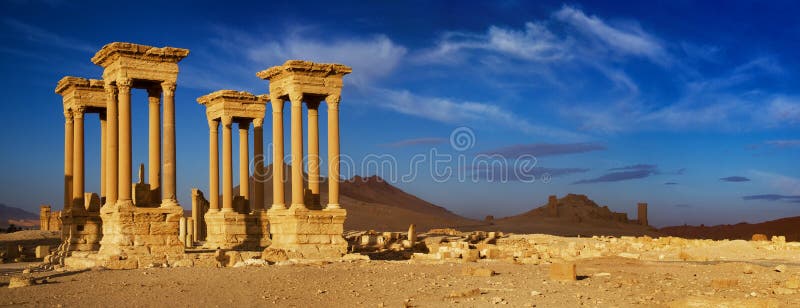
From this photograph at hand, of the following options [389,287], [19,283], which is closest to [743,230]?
[389,287]

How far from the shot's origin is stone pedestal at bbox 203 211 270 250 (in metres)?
30.9

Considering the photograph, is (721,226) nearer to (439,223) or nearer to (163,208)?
(439,223)

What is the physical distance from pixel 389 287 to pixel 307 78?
11807 millimetres

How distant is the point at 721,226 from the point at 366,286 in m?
60.5

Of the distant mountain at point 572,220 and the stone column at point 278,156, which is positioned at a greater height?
the stone column at point 278,156

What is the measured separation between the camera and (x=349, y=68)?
27500mm

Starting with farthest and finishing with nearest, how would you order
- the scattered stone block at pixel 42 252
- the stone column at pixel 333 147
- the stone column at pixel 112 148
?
the scattered stone block at pixel 42 252 → the stone column at pixel 333 147 → the stone column at pixel 112 148

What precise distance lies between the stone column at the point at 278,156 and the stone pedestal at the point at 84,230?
6.74 metres

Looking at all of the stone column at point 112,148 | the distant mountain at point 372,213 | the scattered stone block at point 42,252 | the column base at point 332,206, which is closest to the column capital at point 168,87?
the stone column at point 112,148

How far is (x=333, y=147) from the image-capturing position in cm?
2775

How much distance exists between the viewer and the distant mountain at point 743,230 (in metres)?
63.1

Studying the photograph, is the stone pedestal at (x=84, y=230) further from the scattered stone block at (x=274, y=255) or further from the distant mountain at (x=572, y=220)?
the distant mountain at (x=572, y=220)

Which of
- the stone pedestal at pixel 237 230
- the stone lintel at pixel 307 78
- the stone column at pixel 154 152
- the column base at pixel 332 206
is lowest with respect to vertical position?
the stone pedestal at pixel 237 230

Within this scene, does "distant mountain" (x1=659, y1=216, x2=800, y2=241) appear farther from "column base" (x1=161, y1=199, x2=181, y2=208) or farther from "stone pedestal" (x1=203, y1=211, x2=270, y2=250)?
"column base" (x1=161, y1=199, x2=181, y2=208)
